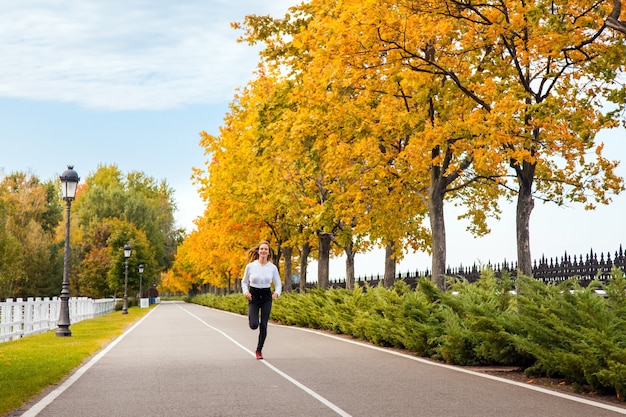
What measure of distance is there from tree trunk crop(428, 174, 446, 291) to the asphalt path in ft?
17.0

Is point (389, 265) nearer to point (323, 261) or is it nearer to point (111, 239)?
point (323, 261)

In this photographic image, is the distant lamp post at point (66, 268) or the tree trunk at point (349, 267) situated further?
the tree trunk at point (349, 267)

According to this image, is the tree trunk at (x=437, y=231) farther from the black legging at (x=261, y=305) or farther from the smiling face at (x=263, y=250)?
the smiling face at (x=263, y=250)

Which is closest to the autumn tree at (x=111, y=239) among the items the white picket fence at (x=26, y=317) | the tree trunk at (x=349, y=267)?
the white picket fence at (x=26, y=317)

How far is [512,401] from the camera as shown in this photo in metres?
8.98

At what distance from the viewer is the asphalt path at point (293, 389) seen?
332 inches

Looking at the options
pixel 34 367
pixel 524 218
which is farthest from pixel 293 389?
pixel 524 218

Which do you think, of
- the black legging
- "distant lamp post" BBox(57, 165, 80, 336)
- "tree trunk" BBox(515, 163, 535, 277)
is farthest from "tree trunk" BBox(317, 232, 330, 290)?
the black legging

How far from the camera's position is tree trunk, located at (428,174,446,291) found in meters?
20.7

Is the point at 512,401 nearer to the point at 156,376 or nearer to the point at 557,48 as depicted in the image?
the point at 156,376

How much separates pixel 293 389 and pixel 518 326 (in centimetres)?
383

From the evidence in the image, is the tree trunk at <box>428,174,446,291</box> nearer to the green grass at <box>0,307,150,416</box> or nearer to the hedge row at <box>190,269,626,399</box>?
the hedge row at <box>190,269,626,399</box>

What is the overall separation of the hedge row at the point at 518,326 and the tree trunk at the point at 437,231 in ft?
5.78

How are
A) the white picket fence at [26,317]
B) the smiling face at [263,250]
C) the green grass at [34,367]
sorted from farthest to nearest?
the white picket fence at [26,317] < the smiling face at [263,250] < the green grass at [34,367]
